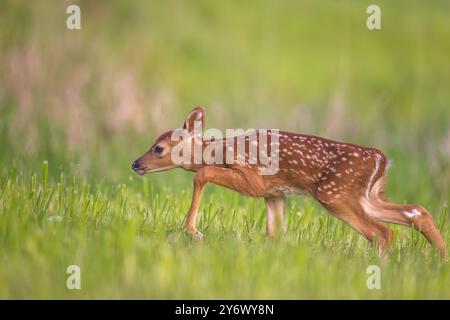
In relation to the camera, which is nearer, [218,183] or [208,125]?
[218,183]

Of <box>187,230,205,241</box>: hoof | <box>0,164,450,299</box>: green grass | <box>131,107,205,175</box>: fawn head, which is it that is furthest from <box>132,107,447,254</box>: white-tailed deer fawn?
<box>187,230,205,241</box>: hoof

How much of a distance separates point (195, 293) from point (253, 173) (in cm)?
168

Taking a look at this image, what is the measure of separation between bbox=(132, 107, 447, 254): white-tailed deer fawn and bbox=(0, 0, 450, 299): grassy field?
23 centimetres

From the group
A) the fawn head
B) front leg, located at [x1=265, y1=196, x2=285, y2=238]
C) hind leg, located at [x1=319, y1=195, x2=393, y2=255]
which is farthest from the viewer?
the fawn head

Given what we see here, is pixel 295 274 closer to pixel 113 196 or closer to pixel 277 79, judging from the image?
pixel 113 196

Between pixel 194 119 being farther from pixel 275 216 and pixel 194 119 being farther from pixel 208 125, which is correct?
pixel 208 125

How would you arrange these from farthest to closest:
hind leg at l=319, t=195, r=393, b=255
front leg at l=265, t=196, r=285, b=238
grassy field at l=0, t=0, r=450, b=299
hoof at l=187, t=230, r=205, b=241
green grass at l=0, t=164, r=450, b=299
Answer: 1. front leg at l=265, t=196, r=285, b=238
2. hind leg at l=319, t=195, r=393, b=255
3. hoof at l=187, t=230, r=205, b=241
4. grassy field at l=0, t=0, r=450, b=299
5. green grass at l=0, t=164, r=450, b=299

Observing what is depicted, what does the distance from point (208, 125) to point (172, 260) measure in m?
7.66

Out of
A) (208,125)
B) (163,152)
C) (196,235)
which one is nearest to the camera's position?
(196,235)

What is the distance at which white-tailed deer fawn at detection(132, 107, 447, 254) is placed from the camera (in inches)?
268

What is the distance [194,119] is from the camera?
7078mm

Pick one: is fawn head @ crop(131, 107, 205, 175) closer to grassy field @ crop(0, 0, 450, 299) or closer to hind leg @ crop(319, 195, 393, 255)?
grassy field @ crop(0, 0, 450, 299)

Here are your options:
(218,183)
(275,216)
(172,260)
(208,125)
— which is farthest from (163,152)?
(208,125)

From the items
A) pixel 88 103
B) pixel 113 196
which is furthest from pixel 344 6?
pixel 113 196
